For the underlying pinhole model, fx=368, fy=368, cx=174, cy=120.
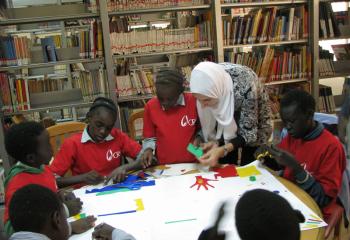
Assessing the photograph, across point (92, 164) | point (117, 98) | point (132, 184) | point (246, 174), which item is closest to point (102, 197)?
point (132, 184)

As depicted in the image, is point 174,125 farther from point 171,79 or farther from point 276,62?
point 276,62

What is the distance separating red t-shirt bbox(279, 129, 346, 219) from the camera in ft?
5.83

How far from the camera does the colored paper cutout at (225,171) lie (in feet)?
6.37

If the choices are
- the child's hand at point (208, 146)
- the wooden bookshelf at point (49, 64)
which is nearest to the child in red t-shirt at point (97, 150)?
the child's hand at point (208, 146)

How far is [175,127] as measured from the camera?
2.33 meters

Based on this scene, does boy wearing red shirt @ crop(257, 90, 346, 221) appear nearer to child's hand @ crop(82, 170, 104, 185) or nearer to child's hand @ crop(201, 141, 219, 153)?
child's hand @ crop(201, 141, 219, 153)

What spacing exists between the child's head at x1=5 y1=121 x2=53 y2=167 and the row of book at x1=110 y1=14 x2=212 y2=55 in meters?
2.22

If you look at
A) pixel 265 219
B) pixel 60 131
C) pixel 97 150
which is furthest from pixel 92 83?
pixel 265 219

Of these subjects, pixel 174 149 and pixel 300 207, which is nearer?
pixel 300 207

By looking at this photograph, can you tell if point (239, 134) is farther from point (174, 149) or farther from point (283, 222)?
point (283, 222)

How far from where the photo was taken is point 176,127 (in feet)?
7.64

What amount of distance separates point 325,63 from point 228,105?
2764 mm

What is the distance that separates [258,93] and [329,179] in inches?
28.0

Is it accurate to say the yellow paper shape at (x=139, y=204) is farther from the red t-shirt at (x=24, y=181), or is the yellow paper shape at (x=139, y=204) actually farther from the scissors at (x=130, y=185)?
the red t-shirt at (x=24, y=181)
